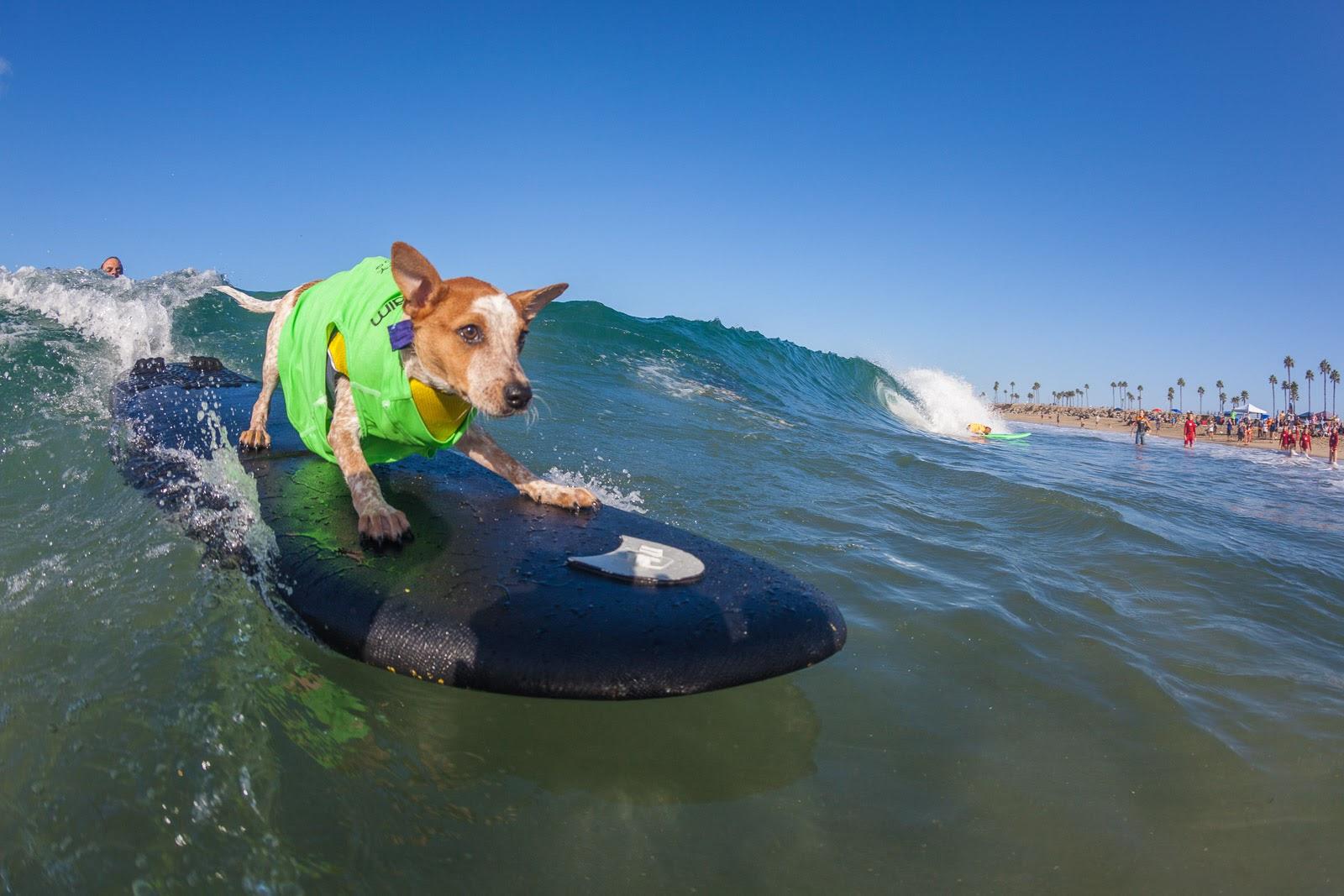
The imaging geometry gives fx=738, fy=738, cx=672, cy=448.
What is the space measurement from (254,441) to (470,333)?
2128mm

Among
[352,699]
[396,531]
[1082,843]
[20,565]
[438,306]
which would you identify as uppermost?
[438,306]

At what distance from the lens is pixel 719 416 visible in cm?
1136

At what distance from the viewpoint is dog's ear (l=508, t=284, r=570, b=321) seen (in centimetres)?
327

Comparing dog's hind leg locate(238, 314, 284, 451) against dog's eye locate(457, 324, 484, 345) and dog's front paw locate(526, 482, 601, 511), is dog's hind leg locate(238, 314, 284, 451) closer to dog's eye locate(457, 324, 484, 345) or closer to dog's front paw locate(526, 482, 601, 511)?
dog's front paw locate(526, 482, 601, 511)

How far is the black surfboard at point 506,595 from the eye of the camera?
239 centimetres

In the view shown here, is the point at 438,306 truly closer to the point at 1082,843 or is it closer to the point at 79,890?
the point at 79,890

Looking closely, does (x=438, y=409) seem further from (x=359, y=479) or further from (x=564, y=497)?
(x=564, y=497)

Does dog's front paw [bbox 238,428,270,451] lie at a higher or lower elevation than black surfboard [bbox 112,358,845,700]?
higher

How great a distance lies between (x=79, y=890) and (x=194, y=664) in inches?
36.5

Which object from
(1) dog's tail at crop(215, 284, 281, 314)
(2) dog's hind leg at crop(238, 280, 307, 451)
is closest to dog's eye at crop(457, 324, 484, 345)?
(2) dog's hind leg at crop(238, 280, 307, 451)

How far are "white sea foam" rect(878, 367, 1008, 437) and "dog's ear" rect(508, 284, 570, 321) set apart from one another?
1875 cm

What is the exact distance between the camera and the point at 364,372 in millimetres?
3484

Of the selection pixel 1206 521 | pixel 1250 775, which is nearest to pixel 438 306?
pixel 1250 775

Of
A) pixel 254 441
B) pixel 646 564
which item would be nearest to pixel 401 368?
pixel 646 564
